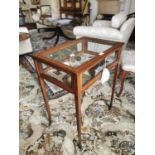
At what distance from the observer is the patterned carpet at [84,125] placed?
1.39m

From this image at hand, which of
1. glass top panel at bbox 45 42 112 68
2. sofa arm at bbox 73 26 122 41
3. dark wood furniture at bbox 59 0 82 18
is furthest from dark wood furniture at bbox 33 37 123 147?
dark wood furniture at bbox 59 0 82 18

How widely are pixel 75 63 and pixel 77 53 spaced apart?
22 centimetres

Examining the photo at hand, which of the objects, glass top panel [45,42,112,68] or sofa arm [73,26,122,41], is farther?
sofa arm [73,26,122,41]

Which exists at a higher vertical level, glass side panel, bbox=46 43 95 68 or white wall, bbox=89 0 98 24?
white wall, bbox=89 0 98 24

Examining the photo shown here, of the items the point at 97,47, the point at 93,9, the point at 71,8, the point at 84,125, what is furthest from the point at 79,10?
the point at 84,125

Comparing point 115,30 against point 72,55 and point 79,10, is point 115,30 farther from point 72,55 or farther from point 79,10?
point 79,10

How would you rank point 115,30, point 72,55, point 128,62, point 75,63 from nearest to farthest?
point 75,63 < point 72,55 < point 128,62 < point 115,30

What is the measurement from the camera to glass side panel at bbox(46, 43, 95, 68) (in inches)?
48.0

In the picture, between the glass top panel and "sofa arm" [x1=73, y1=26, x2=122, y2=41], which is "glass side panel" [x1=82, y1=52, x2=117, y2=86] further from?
"sofa arm" [x1=73, y1=26, x2=122, y2=41]

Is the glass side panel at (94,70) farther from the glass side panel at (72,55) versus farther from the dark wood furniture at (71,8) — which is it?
the dark wood furniture at (71,8)

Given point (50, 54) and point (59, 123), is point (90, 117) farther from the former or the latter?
point (50, 54)

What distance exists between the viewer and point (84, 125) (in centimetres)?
160
